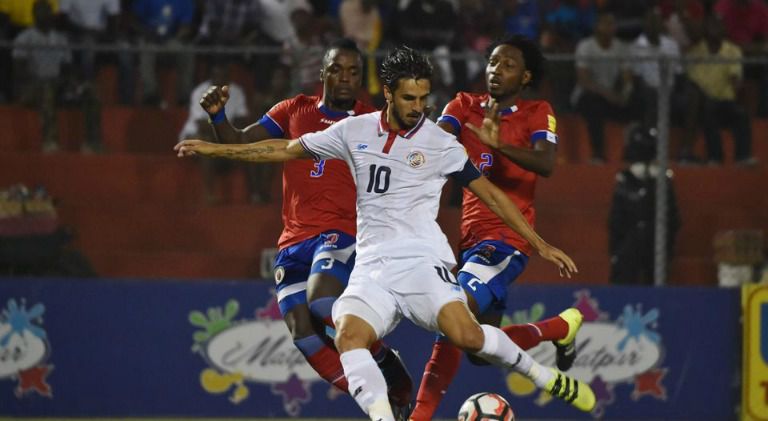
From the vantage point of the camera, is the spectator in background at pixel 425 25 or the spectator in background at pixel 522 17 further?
the spectator in background at pixel 522 17

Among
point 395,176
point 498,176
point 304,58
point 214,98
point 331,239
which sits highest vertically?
point 304,58

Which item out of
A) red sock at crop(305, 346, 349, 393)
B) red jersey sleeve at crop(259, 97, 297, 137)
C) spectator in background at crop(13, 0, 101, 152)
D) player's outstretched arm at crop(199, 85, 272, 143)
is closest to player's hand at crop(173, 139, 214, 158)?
player's outstretched arm at crop(199, 85, 272, 143)

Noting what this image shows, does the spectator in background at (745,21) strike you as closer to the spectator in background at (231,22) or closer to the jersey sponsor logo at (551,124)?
the spectator in background at (231,22)

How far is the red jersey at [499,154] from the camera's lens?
8.84 metres

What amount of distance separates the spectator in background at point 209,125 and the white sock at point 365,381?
18.2ft

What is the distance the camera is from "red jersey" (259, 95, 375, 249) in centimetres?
890

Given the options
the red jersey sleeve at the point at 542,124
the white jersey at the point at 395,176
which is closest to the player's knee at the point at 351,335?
the white jersey at the point at 395,176

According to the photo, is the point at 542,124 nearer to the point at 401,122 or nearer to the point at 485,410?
the point at 401,122

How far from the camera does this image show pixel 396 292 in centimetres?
785

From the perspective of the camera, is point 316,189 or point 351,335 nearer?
point 351,335

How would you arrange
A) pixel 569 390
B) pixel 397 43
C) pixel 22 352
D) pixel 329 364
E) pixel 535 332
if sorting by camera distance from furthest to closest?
pixel 397 43, pixel 22 352, pixel 535 332, pixel 329 364, pixel 569 390

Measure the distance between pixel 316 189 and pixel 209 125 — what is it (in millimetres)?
4268

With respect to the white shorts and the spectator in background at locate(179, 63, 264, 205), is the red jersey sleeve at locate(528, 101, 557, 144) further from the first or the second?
the spectator in background at locate(179, 63, 264, 205)

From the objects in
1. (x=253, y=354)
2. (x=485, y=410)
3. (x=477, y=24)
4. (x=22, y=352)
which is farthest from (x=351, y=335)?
(x=477, y=24)
